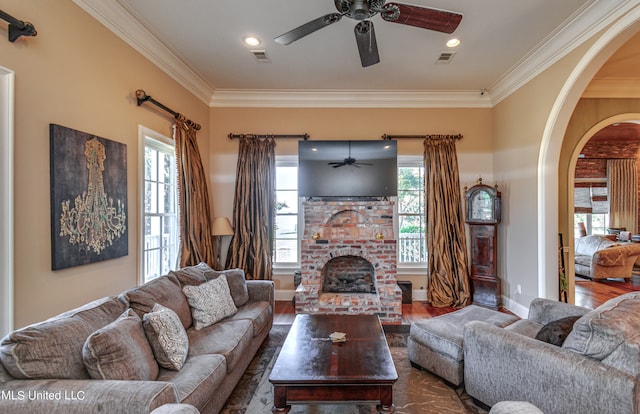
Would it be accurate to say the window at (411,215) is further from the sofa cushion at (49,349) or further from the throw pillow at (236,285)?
the sofa cushion at (49,349)

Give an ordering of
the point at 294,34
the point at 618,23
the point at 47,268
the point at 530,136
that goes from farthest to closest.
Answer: the point at 530,136 < the point at 618,23 < the point at 294,34 < the point at 47,268

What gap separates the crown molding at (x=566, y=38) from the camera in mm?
2582

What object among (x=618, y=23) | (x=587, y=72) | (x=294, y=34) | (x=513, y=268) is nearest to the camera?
(x=294, y=34)

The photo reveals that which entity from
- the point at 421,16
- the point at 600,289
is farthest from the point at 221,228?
the point at 600,289

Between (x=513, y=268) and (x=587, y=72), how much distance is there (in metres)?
2.45

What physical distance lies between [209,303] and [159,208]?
4.99ft

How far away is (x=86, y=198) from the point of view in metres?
2.30

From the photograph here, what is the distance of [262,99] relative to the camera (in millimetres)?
4656

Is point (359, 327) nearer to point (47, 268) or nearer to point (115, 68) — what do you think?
point (47, 268)

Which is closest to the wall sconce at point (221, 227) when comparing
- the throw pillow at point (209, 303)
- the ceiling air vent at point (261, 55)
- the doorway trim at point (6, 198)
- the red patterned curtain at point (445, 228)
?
the throw pillow at point (209, 303)

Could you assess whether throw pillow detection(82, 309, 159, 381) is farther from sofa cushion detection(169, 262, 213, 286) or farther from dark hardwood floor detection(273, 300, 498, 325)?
dark hardwood floor detection(273, 300, 498, 325)

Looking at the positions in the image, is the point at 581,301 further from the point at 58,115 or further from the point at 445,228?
the point at 58,115

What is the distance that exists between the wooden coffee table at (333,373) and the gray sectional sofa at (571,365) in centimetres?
70

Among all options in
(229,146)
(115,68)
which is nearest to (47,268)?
(115,68)
